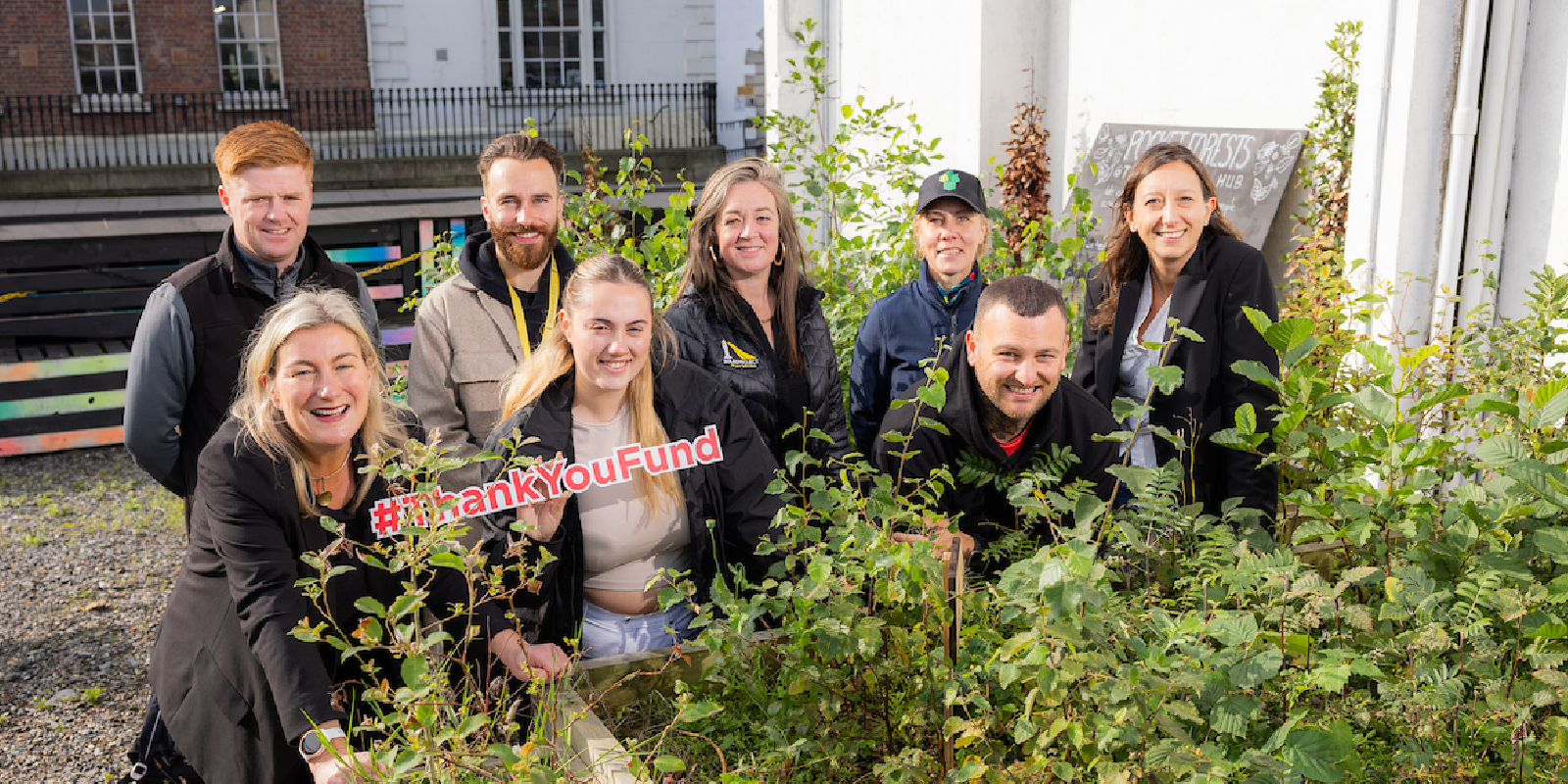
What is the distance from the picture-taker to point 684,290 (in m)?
3.46

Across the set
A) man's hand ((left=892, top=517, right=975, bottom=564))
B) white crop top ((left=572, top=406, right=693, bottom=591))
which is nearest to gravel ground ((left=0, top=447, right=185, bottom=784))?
white crop top ((left=572, top=406, right=693, bottom=591))

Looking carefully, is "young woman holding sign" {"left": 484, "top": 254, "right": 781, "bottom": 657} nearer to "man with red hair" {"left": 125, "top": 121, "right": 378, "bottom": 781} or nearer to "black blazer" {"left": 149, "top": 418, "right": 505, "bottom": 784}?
"black blazer" {"left": 149, "top": 418, "right": 505, "bottom": 784}

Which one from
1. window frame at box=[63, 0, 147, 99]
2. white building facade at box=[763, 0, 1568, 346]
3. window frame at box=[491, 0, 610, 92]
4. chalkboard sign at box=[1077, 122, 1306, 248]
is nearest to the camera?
white building facade at box=[763, 0, 1568, 346]

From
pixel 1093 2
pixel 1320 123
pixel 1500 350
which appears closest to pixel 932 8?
pixel 1093 2

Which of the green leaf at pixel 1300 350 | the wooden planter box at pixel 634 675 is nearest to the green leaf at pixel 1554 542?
the green leaf at pixel 1300 350

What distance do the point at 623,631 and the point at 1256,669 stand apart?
149 centimetres

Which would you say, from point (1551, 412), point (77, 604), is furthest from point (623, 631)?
point (77, 604)

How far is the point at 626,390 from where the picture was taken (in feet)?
9.00

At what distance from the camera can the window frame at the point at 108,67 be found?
60.1 ft

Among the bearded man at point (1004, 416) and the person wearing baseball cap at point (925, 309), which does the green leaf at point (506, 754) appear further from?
the person wearing baseball cap at point (925, 309)

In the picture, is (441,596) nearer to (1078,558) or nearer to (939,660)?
(939,660)

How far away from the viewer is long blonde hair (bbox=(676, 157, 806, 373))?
3.38 metres

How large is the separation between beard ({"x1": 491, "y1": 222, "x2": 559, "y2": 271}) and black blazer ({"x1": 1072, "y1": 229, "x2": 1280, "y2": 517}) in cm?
182

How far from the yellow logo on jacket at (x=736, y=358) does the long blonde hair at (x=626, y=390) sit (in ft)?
1.96
